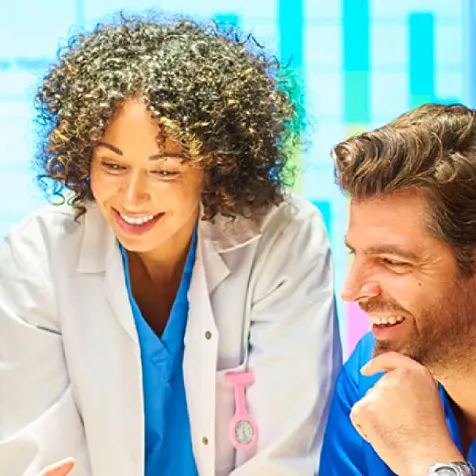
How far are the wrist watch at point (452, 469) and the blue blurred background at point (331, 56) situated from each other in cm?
118

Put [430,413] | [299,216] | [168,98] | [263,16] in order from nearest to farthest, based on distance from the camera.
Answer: [430,413] < [168,98] < [299,216] < [263,16]

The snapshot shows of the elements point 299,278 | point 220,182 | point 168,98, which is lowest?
point 299,278

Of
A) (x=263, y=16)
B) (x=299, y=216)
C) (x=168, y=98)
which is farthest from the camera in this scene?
(x=263, y=16)

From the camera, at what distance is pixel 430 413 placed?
180 centimetres

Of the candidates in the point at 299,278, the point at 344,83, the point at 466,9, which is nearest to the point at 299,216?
the point at 299,278

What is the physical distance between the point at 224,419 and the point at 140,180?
1.56 feet

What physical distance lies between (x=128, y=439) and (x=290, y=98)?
0.75 m

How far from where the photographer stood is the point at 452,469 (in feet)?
5.53

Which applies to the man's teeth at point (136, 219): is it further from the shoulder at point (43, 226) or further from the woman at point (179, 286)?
the shoulder at point (43, 226)

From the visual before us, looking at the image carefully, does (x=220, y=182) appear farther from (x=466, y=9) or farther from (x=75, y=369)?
(x=466, y=9)

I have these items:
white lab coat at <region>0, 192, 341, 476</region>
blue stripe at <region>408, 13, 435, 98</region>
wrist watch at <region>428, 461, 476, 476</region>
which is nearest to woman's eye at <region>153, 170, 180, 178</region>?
white lab coat at <region>0, 192, 341, 476</region>

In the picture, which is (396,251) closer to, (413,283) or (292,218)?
(413,283)

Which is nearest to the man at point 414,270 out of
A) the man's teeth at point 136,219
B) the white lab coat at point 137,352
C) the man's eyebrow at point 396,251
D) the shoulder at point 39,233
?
the man's eyebrow at point 396,251

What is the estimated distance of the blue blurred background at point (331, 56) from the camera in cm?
284
